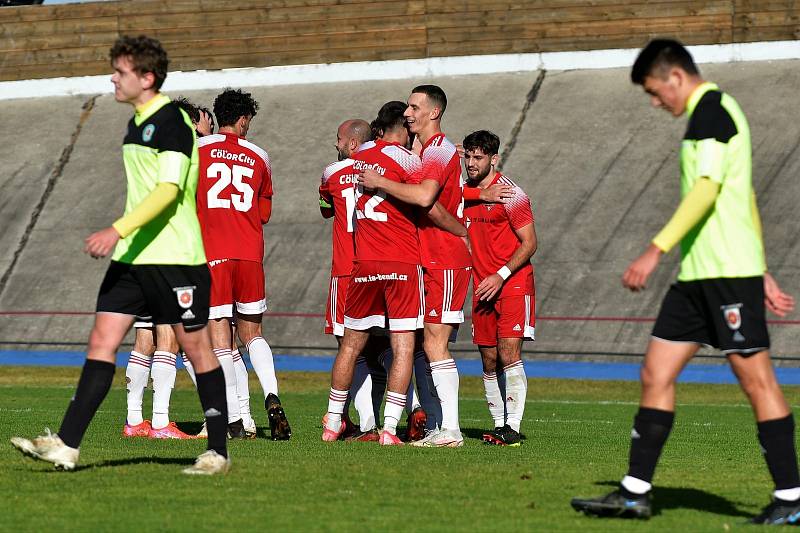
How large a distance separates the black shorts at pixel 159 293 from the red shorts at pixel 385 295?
2447 mm

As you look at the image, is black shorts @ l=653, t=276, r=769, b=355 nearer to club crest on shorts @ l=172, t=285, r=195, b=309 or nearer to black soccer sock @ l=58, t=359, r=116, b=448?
club crest on shorts @ l=172, t=285, r=195, b=309

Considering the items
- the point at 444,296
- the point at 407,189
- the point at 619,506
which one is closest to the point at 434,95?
the point at 407,189

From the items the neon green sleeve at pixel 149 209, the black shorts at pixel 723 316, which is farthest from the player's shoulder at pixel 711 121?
the neon green sleeve at pixel 149 209

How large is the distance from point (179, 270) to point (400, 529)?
2135 mm

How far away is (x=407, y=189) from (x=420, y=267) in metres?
0.66

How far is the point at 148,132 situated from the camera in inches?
274

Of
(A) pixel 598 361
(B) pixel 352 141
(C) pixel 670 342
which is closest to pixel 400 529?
(C) pixel 670 342

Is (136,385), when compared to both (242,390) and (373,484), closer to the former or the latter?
A: (242,390)

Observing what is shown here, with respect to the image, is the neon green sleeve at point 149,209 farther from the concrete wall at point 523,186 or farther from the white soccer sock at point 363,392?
the concrete wall at point 523,186

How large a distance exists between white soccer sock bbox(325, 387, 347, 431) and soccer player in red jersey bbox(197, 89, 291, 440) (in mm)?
344

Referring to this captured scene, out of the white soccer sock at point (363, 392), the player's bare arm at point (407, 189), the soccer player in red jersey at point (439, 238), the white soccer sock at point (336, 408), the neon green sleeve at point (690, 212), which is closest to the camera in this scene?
the neon green sleeve at point (690, 212)

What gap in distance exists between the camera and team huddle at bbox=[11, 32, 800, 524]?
582 cm

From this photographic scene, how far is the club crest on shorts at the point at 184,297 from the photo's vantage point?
22.7 ft

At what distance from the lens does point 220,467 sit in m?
7.03
